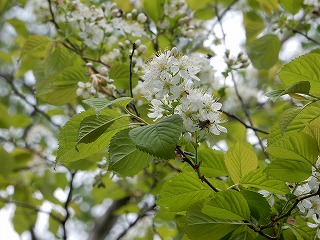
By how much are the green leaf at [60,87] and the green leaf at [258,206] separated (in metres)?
0.78

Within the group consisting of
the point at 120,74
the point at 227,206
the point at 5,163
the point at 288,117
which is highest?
the point at 288,117

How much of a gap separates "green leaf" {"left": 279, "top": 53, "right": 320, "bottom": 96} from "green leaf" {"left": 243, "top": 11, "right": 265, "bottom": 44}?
1100 mm

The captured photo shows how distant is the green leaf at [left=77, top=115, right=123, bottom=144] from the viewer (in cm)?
Result: 88

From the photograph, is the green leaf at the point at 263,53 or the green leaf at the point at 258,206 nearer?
the green leaf at the point at 258,206

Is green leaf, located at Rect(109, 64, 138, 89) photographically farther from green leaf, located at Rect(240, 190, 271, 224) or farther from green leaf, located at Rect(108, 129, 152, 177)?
green leaf, located at Rect(240, 190, 271, 224)

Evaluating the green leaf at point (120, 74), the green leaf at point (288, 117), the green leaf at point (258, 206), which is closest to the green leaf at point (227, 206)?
the green leaf at point (258, 206)

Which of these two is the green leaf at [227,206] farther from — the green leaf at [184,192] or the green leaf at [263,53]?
the green leaf at [263,53]

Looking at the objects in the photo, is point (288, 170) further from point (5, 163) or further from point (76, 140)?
point (5, 163)

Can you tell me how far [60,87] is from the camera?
158cm

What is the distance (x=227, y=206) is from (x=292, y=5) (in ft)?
3.28

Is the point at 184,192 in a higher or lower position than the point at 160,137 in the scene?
lower

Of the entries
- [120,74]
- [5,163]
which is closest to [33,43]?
[120,74]

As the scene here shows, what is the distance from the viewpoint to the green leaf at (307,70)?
0.90m

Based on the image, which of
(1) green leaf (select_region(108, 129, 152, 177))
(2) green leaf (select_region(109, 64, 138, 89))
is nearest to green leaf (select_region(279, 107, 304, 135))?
(1) green leaf (select_region(108, 129, 152, 177))
